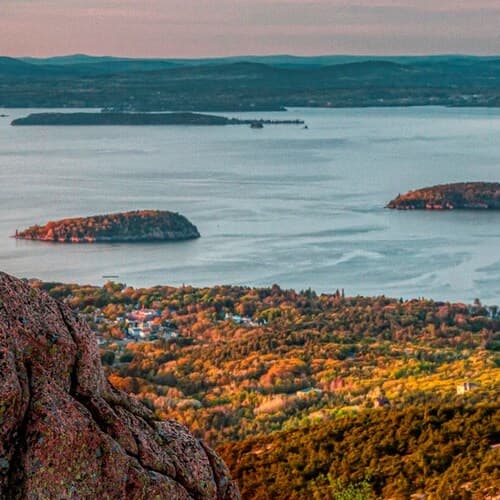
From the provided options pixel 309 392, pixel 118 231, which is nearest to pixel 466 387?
pixel 309 392

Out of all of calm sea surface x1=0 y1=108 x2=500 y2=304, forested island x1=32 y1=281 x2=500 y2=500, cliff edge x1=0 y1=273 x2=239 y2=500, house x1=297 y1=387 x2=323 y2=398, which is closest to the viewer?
cliff edge x1=0 y1=273 x2=239 y2=500

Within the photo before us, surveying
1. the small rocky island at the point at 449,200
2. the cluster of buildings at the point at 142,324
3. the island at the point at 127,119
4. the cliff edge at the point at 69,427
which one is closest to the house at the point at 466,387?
the cliff edge at the point at 69,427

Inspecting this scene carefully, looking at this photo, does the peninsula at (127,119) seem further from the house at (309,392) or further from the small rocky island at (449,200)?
the house at (309,392)

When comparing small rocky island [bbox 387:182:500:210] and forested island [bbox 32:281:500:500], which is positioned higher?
forested island [bbox 32:281:500:500]

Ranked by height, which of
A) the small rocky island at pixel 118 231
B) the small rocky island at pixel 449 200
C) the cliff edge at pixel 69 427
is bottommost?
the small rocky island at pixel 118 231

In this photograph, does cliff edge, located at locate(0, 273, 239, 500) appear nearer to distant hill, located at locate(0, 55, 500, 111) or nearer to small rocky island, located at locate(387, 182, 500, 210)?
small rocky island, located at locate(387, 182, 500, 210)

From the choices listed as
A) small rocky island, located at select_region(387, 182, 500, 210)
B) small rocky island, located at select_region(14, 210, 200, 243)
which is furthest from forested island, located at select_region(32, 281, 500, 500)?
small rocky island, located at select_region(387, 182, 500, 210)

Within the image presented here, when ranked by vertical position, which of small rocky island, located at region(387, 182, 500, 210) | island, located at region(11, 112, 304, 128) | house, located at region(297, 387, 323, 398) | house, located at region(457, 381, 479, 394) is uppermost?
house, located at region(457, 381, 479, 394)
